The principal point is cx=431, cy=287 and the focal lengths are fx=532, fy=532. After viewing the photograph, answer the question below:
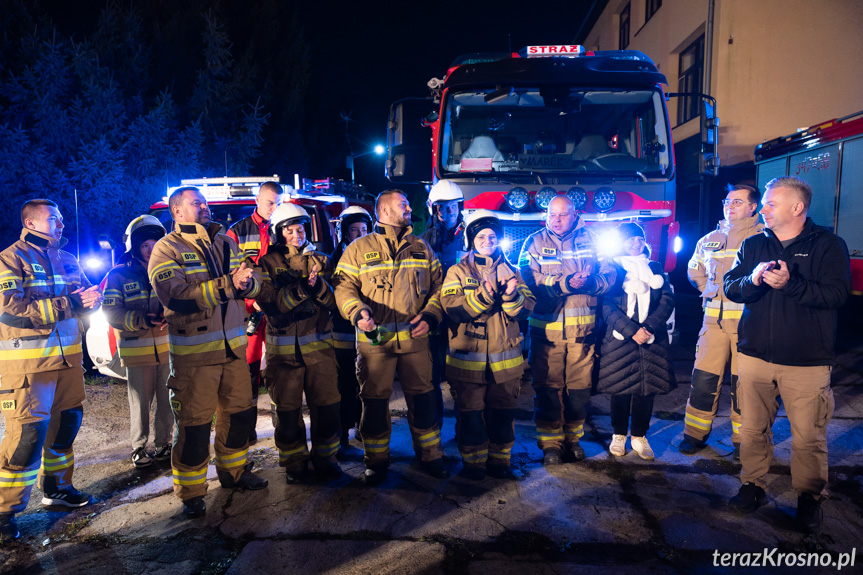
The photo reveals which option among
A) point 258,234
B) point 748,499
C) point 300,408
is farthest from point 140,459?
point 748,499

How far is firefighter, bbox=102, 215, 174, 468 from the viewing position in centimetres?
378

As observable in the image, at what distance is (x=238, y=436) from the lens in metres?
3.53

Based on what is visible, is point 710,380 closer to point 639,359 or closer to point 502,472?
point 639,359

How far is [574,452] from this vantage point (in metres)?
4.04

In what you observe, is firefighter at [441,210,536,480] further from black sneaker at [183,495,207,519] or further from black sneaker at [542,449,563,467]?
black sneaker at [183,495,207,519]

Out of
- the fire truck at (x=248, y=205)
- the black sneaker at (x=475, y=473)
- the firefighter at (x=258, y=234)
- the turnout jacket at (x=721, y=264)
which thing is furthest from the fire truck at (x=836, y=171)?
the firefighter at (x=258, y=234)

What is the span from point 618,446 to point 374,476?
189cm

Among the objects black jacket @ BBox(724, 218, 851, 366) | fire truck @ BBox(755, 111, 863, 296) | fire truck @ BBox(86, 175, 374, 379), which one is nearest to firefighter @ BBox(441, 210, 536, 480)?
black jacket @ BBox(724, 218, 851, 366)

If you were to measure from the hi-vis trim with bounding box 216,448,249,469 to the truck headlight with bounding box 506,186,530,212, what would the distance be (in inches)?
122

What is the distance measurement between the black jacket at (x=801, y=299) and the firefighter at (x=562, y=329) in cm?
103

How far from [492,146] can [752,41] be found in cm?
1092

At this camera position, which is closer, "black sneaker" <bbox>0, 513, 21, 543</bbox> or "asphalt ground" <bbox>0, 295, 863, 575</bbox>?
"asphalt ground" <bbox>0, 295, 863, 575</bbox>

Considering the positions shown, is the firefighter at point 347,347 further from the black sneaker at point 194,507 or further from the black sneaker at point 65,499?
the black sneaker at point 65,499

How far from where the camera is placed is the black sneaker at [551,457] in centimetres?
395
